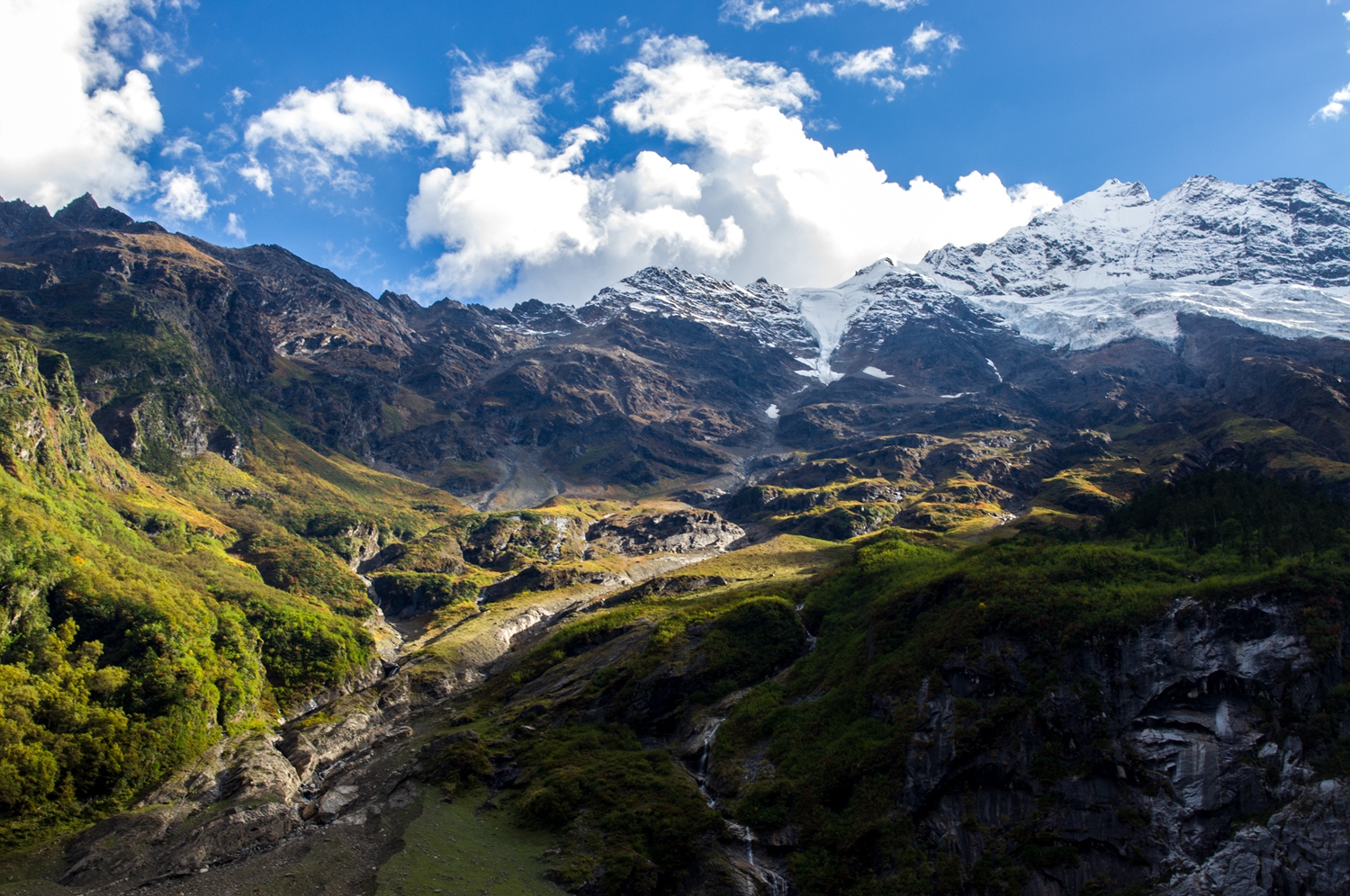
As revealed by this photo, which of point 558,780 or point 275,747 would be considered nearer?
point 558,780

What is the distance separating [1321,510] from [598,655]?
99836 mm

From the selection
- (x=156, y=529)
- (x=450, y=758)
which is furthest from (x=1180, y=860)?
(x=156, y=529)

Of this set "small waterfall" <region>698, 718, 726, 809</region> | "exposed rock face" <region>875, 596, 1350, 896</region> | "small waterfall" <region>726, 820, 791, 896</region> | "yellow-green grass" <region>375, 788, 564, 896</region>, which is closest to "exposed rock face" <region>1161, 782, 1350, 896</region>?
"exposed rock face" <region>875, 596, 1350, 896</region>

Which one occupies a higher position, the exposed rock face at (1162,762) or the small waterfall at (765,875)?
the exposed rock face at (1162,762)

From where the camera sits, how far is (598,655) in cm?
11975

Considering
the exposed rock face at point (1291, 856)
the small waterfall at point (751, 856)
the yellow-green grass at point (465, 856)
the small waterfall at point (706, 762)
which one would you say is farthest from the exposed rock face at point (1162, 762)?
the yellow-green grass at point (465, 856)

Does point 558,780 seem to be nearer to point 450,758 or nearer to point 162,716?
point 450,758

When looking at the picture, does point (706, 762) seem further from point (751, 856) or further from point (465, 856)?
point (465, 856)

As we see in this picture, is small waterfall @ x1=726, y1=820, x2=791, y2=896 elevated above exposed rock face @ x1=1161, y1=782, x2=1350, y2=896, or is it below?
below

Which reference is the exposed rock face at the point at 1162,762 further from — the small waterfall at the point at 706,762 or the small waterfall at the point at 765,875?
the small waterfall at the point at 706,762

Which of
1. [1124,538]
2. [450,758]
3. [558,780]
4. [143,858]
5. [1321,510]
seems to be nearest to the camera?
[143,858]

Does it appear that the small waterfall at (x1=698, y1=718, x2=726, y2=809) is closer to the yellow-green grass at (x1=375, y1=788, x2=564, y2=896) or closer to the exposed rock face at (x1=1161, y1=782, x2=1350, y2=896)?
the yellow-green grass at (x1=375, y1=788, x2=564, y2=896)

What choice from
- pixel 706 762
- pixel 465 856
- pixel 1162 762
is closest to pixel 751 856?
pixel 706 762

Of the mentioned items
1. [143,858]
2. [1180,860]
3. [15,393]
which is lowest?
[1180,860]
